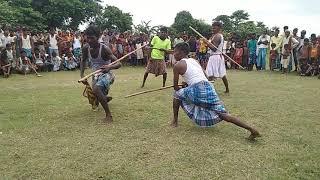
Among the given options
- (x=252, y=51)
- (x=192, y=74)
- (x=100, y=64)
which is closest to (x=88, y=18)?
(x=252, y=51)

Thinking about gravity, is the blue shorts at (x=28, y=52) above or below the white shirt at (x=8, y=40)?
below

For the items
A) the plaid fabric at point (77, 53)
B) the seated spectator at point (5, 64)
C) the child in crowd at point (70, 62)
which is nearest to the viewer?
the seated spectator at point (5, 64)

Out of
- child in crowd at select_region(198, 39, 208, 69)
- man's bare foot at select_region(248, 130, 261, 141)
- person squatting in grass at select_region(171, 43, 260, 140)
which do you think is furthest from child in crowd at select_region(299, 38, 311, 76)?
man's bare foot at select_region(248, 130, 261, 141)

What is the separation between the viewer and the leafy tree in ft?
119

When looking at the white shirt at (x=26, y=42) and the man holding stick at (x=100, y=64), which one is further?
the white shirt at (x=26, y=42)

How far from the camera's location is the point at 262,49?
1958 cm

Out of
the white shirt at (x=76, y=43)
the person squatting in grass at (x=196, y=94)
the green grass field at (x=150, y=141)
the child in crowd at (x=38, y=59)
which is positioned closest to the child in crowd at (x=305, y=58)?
the green grass field at (x=150, y=141)

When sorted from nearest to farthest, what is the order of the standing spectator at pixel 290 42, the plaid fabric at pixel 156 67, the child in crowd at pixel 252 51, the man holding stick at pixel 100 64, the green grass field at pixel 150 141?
the green grass field at pixel 150 141 < the man holding stick at pixel 100 64 < the plaid fabric at pixel 156 67 < the standing spectator at pixel 290 42 < the child in crowd at pixel 252 51

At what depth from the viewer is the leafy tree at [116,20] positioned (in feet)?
119

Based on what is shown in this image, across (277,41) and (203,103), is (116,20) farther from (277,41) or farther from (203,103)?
(203,103)

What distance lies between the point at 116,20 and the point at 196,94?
98.0ft

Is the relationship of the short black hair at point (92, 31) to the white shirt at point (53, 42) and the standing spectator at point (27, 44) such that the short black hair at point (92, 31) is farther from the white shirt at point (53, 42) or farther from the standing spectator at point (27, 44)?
the white shirt at point (53, 42)

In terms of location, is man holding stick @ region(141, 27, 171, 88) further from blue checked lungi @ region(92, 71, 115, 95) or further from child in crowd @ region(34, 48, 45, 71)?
child in crowd @ region(34, 48, 45, 71)

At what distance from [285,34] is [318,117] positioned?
1019 cm
